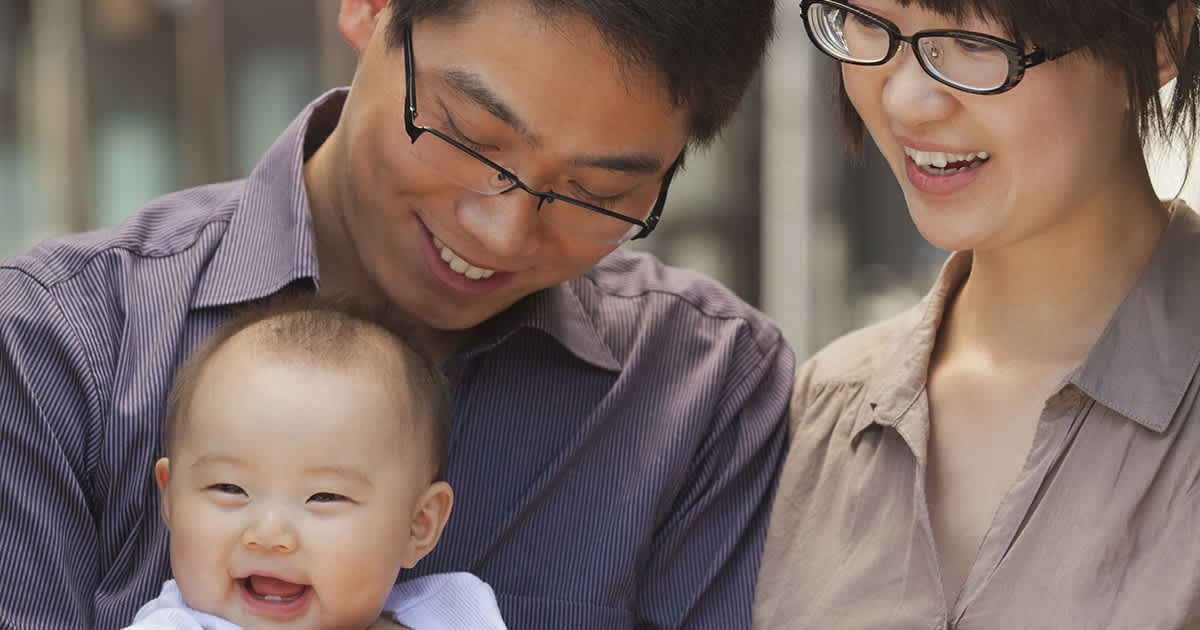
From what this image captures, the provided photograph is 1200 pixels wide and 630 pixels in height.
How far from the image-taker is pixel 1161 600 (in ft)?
4.72

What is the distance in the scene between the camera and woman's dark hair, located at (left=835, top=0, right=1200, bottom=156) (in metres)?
1.47

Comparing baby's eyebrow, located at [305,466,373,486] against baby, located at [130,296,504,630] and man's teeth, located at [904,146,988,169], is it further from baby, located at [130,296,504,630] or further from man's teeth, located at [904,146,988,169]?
man's teeth, located at [904,146,988,169]

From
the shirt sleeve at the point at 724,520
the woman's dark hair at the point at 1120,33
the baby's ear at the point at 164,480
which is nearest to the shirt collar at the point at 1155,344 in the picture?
the woman's dark hair at the point at 1120,33

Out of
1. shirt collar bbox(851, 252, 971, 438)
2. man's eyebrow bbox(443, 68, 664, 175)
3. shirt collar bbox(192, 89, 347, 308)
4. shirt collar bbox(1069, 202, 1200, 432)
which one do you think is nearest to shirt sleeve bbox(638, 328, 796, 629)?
shirt collar bbox(851, 252, 971, 438)

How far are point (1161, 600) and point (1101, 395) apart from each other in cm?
25

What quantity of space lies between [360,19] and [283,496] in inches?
30.9

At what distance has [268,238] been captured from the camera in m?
1.91

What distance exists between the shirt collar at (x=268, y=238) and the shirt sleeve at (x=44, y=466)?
19 cm

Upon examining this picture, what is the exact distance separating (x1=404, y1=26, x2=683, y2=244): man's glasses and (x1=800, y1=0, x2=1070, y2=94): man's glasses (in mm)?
369

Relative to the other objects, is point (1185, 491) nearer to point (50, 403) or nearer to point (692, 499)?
point (692, 499)

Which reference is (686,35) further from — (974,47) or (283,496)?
(283,496)

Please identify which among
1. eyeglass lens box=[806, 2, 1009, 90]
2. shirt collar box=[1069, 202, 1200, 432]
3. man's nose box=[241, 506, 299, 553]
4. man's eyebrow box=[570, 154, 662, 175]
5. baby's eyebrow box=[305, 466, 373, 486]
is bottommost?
man's nose box=[241, 506, 299, 553]

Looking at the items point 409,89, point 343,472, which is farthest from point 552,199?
point 343,472

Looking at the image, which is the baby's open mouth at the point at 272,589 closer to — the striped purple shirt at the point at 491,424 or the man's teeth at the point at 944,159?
the striped purple shirt at the point at 491,424
